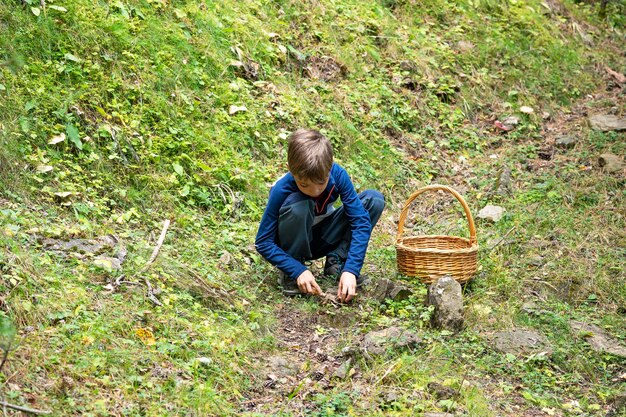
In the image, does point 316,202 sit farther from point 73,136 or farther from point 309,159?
point 73,136

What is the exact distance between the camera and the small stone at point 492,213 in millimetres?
6254

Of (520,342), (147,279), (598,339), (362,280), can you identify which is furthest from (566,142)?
(147,279)

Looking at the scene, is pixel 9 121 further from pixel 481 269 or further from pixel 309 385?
pixel 481 269

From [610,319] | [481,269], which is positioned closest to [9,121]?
[481,269]

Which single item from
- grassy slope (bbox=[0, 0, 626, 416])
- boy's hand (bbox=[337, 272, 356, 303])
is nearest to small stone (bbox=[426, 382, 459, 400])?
grassy slope (bbox=[0, 0, 626, 416])

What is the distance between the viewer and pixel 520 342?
4.33 m

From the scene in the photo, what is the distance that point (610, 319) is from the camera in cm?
476

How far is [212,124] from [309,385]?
3114mm

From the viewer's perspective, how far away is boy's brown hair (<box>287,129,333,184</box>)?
432 cm

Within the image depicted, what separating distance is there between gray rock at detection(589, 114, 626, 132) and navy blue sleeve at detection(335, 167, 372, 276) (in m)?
4.14

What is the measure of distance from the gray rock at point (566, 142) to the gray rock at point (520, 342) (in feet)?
12.3

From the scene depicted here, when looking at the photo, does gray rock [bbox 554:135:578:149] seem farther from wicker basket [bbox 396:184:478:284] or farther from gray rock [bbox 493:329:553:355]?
gray rock [bbox 493:329:553:355]

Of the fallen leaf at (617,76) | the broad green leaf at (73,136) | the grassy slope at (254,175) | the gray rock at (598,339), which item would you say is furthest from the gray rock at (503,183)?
the broad green leaf at (73,136)

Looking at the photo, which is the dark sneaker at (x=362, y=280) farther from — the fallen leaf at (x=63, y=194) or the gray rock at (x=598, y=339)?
the fallen leaf at (x=63, y=194)
